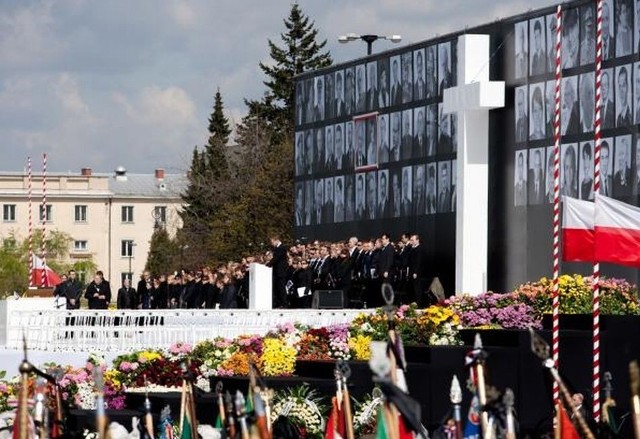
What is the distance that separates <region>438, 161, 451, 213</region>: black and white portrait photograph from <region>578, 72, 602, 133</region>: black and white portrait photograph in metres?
6.32

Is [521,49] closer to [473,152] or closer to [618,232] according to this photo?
[473,152]

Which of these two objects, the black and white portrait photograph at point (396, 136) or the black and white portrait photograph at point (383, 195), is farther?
the black and white portrait photograph at point (383, 195)

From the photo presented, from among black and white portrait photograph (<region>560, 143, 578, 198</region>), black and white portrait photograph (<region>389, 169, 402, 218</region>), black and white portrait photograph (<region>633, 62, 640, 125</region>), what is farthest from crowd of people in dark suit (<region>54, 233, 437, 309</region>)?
black and white portrait photograph (<region>633, 62, 640, 125</region>)

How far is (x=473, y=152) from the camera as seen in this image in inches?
1688

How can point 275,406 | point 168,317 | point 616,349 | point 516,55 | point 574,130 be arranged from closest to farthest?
point 275,406 < point 616,349 < point 168,317 < point 574,130 < point 516,55

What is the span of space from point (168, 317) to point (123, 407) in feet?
45.0

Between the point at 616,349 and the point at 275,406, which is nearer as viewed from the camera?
the point at 275,406

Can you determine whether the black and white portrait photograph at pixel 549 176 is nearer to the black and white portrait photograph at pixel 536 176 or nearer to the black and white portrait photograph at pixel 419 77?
the black and white portrait photograph at pixel 536 176

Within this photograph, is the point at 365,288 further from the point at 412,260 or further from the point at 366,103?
the point at 366,103

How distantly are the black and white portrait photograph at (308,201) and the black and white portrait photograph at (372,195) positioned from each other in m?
4.04

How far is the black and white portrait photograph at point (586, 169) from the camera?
38000 mm

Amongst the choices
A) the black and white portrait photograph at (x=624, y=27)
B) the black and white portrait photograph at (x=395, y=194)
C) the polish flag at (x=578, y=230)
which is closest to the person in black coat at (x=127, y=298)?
the black and white portrait photograph at (x=395, y=194)

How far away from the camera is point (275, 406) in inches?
668

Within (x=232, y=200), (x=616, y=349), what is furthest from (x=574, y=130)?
(x=232, y=200)
